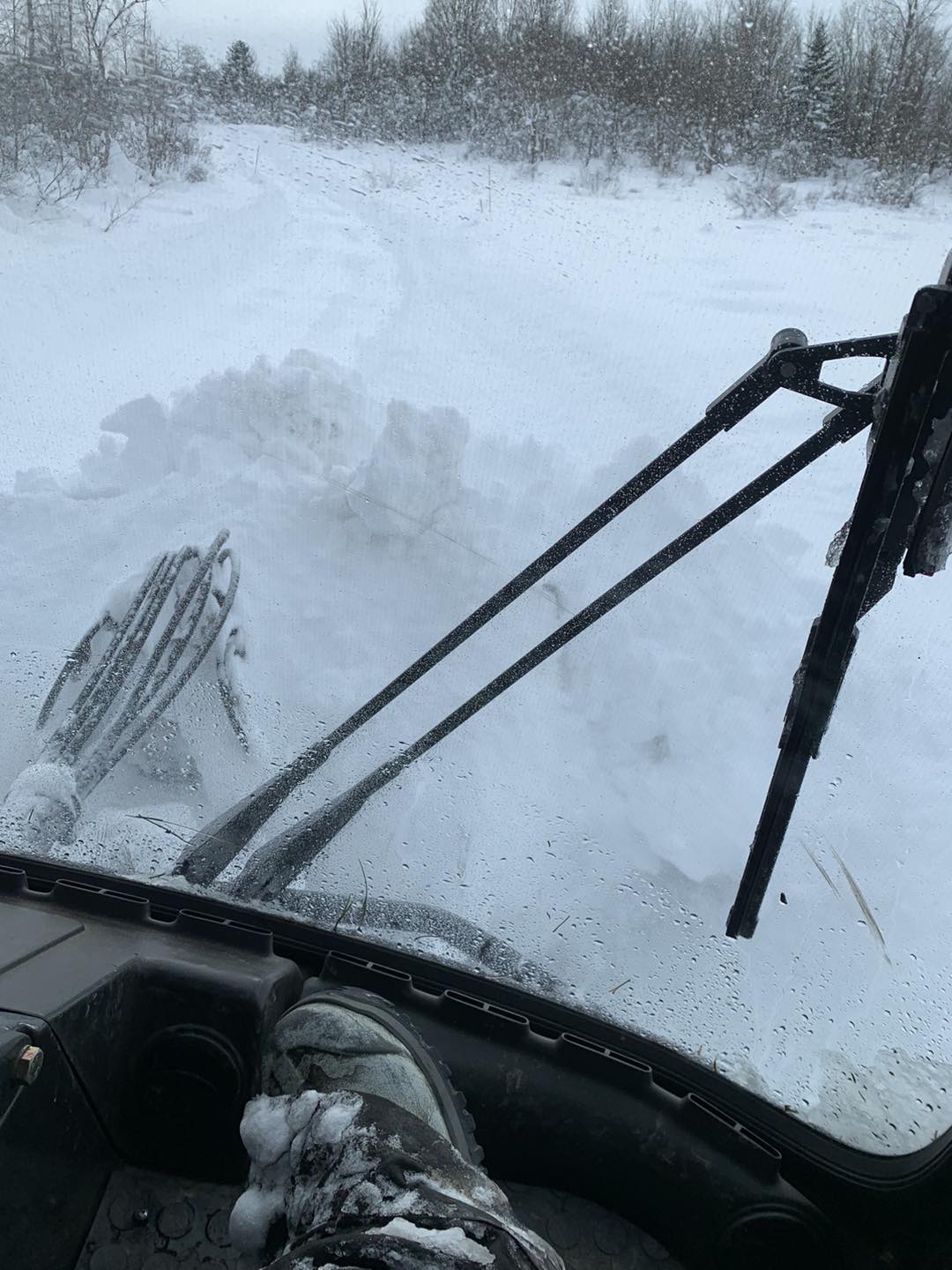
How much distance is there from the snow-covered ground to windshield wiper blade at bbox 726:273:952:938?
70 cm

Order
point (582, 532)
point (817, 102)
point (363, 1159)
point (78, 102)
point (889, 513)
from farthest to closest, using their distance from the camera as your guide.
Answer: point (78, 102) → point (817, 102) → point (582, 532) → point (889, 513) → point (363, 1159)

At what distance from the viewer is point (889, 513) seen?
1476mm

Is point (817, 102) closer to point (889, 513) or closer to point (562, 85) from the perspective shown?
point (562, 85)

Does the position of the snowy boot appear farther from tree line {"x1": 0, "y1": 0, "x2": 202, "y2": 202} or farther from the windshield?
tree line {"x1": 0, "y1": 0, "x2": 202, "y2": 202}

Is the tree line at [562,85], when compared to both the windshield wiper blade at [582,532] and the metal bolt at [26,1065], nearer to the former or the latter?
the windshield wiper blade at [582,532]

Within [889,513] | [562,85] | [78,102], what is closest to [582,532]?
[889,513]

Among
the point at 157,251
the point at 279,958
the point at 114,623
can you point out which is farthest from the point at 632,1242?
the point at 157,251

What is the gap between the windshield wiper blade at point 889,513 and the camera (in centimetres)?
134

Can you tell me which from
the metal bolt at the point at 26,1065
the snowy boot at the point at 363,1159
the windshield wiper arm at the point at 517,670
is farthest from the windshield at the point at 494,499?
the metal bolt at the point at 26,1065

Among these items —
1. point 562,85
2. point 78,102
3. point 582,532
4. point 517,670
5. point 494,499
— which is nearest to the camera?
point 582,532

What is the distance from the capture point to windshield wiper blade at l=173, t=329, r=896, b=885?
5.32 ft

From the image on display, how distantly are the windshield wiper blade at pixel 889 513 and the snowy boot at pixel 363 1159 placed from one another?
881mm

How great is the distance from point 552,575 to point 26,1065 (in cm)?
266

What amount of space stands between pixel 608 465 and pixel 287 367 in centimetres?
190
